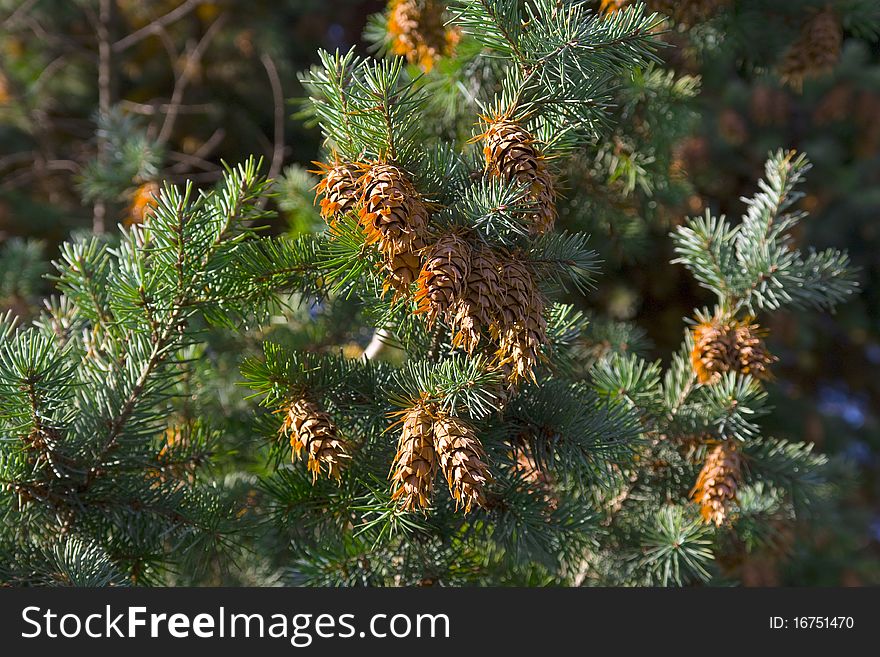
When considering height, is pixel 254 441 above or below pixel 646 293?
below

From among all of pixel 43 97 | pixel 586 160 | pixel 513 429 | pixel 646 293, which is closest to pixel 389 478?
pixel 513 429

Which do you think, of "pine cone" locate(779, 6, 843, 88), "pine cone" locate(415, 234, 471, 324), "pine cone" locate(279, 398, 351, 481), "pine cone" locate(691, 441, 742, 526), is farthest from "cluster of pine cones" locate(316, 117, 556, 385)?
"pine cone" locate(779, 6, 843, 88)

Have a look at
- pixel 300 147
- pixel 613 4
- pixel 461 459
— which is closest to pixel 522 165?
pixel 461 459

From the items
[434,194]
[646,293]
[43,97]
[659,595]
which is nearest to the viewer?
[434,194]

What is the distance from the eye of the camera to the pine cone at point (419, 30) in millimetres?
997

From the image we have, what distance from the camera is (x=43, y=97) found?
2799 mm

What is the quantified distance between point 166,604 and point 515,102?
0.56m

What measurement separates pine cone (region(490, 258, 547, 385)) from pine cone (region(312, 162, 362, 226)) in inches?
5.6

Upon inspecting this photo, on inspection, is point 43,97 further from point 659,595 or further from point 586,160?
point 659,595

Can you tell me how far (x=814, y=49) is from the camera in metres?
1.14

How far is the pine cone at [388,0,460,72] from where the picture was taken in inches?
39.3

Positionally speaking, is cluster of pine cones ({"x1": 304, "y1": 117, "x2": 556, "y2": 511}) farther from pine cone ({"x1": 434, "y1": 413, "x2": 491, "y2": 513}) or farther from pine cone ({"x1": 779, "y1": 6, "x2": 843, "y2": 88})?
pine cone ({"x1": 779, "y1": 6, "x2": 843, "y2": 88})

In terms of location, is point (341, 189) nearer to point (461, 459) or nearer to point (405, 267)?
point (405, 267)

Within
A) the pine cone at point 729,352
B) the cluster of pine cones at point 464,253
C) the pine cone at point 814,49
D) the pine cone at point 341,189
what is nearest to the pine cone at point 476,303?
the cluster of pine cones at point 464,253
